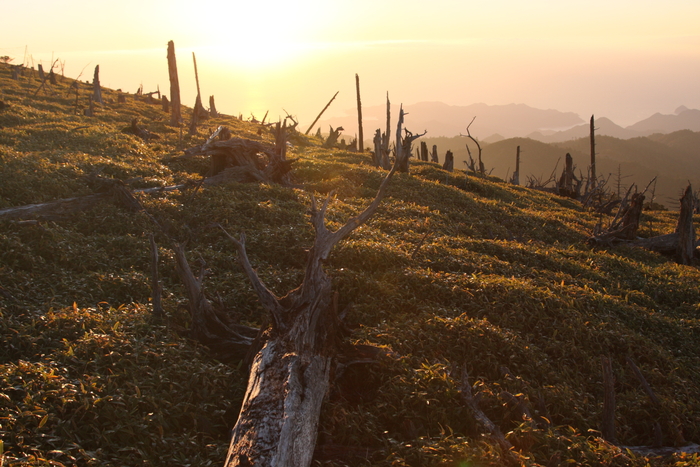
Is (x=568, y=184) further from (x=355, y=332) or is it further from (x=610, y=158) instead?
(x=610, y=158)

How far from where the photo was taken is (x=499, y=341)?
743cm

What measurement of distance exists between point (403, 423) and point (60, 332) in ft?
16.6

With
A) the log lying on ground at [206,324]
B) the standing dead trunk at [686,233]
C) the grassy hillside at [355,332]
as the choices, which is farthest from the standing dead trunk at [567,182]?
the log lying on ground at [206,324]

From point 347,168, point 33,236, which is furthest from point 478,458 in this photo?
point 347,168

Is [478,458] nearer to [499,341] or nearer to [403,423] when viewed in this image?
[403,423]

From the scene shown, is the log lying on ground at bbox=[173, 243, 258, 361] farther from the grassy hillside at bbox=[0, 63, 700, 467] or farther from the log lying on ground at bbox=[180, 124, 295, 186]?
the log lying on ground at bbox=[180, 124, 295, 186]

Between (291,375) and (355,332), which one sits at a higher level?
(291,375)

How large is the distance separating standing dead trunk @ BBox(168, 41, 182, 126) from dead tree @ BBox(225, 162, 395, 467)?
29309mm

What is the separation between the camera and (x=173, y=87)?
32969mm

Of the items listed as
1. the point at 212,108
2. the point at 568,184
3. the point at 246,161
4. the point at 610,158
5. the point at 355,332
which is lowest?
the point at 355,332

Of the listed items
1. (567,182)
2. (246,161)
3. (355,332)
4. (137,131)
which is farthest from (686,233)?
(137,131)

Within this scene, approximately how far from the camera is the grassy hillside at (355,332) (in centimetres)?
489

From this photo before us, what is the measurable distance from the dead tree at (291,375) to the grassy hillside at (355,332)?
491mm

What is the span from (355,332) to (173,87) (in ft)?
104
